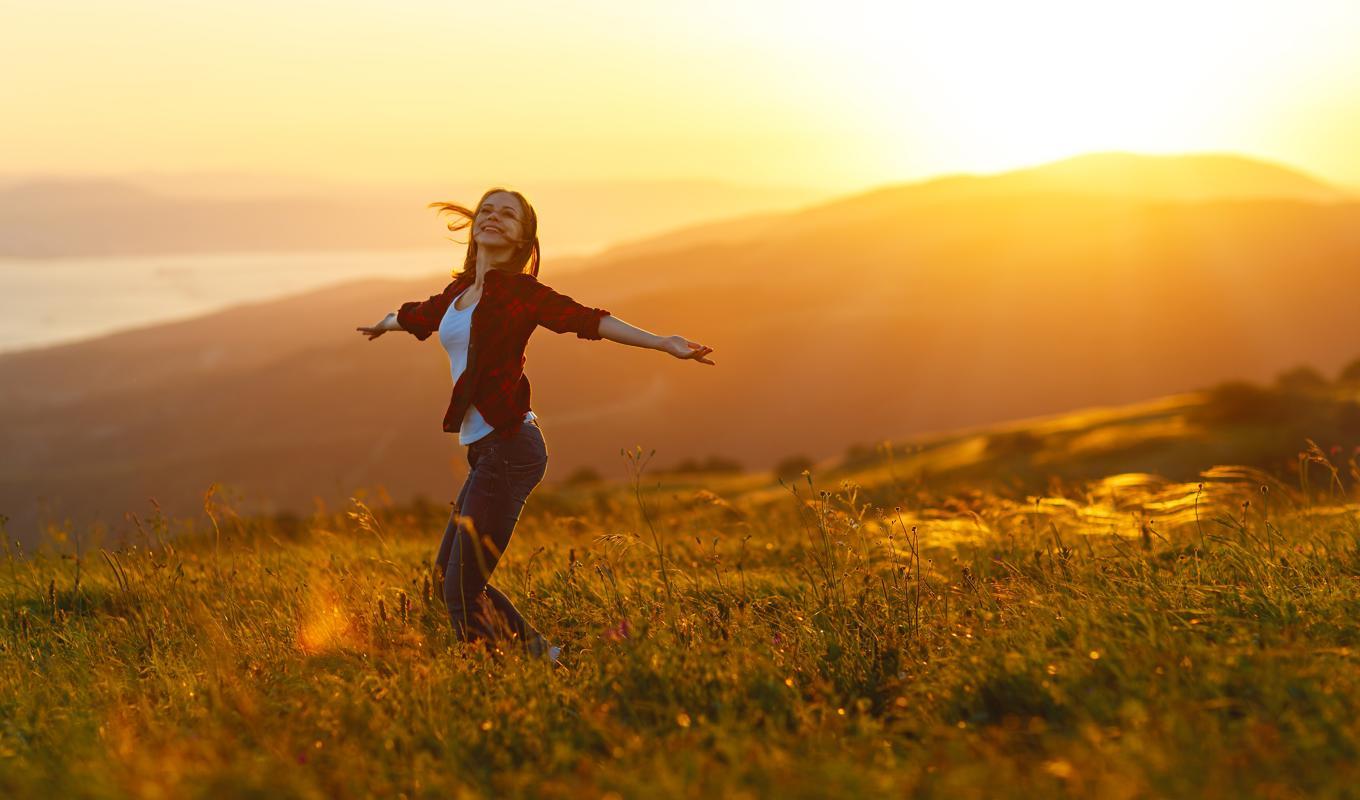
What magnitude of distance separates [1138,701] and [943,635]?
985 millimetres

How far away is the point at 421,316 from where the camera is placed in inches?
202

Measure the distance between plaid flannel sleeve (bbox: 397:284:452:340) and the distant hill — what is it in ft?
290

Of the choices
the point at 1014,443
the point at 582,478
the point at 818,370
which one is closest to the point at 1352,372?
the point at 1014,443

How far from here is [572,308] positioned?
4.54m

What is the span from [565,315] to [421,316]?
1001 mm

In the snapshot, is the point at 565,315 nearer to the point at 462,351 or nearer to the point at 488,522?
the point at 462,351

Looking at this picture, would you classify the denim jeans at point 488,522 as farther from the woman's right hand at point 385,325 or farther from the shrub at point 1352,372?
the shrub at point 1352,372

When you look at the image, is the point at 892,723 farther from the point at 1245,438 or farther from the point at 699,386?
the point at 699,386

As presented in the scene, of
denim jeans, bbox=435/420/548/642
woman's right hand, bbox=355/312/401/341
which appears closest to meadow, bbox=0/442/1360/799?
denim jeans, bbox=435/420/548/642

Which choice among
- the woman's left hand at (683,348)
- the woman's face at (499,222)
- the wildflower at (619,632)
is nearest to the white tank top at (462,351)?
the woman's face at (499,222)

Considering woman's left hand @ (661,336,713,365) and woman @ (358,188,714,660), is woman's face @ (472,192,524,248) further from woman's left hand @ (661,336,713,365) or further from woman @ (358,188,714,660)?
woman's left hand @ (661,336,713,365)

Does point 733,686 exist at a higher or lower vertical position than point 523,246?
lower

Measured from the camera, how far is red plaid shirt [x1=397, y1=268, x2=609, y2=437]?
176 inches

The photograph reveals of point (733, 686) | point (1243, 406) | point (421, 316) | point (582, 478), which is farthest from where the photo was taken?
point (582, 478)
